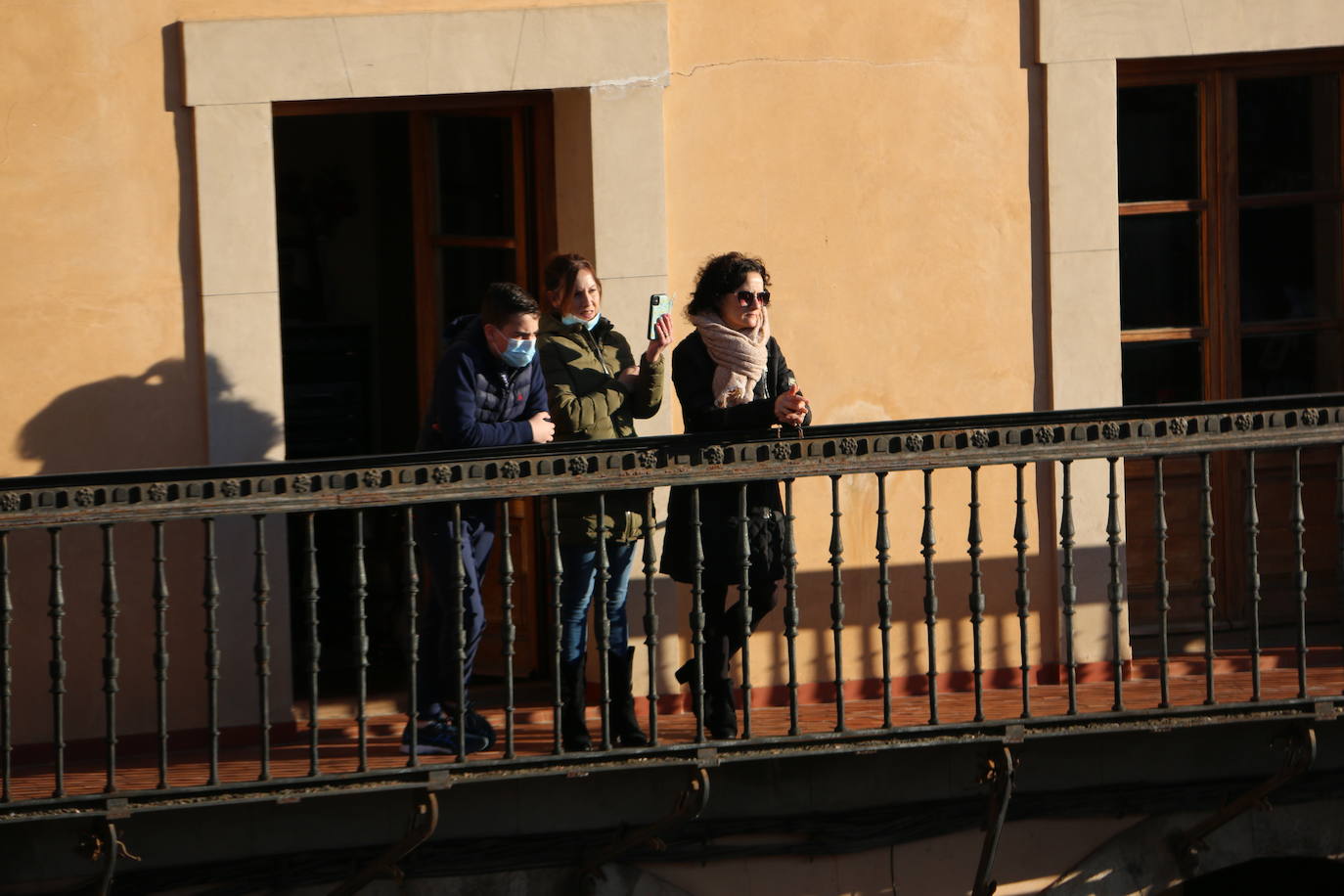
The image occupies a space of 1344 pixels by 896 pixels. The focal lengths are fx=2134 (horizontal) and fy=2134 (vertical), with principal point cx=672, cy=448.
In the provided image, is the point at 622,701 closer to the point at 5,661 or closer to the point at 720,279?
the point at 720,279

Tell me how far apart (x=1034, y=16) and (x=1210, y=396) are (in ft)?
5.37

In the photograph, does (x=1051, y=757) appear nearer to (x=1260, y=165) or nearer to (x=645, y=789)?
(x=645, y=789)

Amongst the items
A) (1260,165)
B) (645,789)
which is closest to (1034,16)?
(1260,165)

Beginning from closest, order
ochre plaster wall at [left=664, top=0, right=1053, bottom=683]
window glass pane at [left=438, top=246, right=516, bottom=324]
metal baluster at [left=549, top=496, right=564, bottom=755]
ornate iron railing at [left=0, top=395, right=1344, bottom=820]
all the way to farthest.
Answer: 1. ornate iron railing at [left=0, top=395, right=1344, bottom=820]
2. metal baluster at [left=549, top=496, right=564, bottom=755]
3. ochre plaster wall at [left=664, top=0, right=1053, bottom=683]
4. window glass pane at [left=438, top=246, right=516, bottom=324]

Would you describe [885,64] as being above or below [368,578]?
above

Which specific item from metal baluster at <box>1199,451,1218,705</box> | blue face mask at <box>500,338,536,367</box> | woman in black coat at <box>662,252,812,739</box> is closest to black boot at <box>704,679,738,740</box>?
woman in black coat at <box>662,252,812,739</box>

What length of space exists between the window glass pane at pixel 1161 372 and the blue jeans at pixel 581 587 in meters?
2.46

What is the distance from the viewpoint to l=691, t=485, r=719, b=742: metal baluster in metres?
6.49

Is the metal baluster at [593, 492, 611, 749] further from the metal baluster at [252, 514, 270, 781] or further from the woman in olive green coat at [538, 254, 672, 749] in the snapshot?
the metal baluster at [252, 514, 270, 781]

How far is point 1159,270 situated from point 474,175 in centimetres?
266

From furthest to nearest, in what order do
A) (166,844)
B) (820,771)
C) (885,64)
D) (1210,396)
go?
1. (1210,396)
2. (885,64)
3. (820,771)
4. (166,844)

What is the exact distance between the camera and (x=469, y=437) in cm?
661

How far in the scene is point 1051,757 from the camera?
7262 millimetres

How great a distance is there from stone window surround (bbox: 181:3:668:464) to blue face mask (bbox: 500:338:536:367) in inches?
35.4
